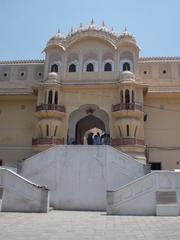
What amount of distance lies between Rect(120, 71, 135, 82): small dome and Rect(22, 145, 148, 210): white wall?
7789 millimetres

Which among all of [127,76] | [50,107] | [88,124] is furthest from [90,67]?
→ [88,124]

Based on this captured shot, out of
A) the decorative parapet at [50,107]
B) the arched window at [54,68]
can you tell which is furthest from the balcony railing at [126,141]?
the arched window at [54,68]

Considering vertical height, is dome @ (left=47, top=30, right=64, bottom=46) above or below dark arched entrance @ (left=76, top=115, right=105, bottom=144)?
above

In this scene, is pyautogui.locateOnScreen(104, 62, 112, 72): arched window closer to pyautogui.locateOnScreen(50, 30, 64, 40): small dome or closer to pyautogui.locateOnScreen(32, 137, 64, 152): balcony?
pyautogui.locateOnScreen(50, 30, 64, 40): small dome

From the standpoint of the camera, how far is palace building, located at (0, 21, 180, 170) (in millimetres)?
19266

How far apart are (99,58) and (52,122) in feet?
20.7

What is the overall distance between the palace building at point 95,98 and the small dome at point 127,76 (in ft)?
0.23

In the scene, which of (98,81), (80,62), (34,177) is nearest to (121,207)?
(34,177)

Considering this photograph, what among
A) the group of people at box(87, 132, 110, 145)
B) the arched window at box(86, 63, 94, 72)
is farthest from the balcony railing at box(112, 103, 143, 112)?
the arched window at box(86, 63, 94, 72)

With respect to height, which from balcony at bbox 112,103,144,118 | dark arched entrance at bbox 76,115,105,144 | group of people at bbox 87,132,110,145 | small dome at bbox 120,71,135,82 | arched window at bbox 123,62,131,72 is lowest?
group of people at bbox 87,132,110,145

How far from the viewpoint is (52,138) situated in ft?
62.2

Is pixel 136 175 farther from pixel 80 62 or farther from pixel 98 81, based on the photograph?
pixel 80 62

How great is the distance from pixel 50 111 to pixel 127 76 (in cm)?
596

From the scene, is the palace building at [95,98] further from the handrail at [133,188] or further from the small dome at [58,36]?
the handrail at [133,188]
